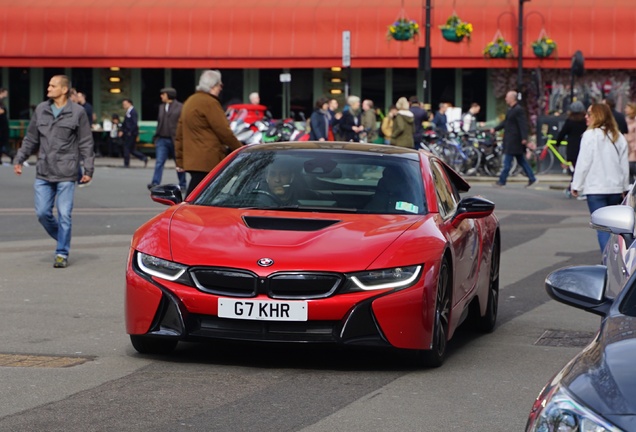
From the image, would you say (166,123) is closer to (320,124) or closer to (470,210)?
(320,124)

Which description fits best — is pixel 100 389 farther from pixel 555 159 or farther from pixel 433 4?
pixel 433 4

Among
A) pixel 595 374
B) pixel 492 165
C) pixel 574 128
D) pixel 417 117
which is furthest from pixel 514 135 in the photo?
pixel 595 374

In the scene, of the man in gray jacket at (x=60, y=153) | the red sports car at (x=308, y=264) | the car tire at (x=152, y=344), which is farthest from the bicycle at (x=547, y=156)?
the car tire at (x=152, y=344)

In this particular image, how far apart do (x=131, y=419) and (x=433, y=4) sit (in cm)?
3282

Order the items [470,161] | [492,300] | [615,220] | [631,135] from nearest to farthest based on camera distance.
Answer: [615,220] → [492,300] → [631,135] → [470,161]

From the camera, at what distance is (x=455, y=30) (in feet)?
119

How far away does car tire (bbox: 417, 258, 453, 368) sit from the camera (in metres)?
8.07

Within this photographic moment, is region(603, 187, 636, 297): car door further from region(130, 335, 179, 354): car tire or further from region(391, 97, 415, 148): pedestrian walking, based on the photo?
region(391, 97, 415, 148): pedestrian walking

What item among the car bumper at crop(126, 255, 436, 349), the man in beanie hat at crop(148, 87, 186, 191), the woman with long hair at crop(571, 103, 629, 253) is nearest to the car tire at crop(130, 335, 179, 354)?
the car bumper at crop(126, 255, 436, 349)

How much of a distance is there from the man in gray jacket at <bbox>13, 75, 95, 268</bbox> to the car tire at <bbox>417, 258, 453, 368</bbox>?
546cm

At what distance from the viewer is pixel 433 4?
3844 centimetres

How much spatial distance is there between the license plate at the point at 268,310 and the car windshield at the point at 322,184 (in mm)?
1131

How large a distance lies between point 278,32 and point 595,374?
3610 cm

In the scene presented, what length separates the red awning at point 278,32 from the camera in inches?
1487
